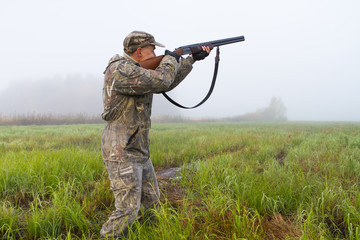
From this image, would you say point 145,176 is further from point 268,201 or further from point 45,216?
point 268,201

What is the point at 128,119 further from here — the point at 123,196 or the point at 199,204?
the point at 199,204

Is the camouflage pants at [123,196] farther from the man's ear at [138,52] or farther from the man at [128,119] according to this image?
the man's ear at [138,52]

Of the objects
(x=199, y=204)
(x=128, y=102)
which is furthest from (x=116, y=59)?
(x=199, y=204)

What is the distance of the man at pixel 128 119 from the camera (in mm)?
2387

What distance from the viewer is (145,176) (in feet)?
9.25

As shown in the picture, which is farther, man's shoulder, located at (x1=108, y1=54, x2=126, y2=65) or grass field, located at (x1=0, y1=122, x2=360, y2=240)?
man's shoulder, located at (x1=108, y1=54, x2=126, y2=65)

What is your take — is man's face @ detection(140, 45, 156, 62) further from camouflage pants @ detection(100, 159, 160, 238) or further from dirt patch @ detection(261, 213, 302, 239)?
dirt patch @ detection(261, 213, 302, 239)

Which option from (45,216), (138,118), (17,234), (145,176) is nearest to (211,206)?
(145,176)

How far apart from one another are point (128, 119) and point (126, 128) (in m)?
0.10

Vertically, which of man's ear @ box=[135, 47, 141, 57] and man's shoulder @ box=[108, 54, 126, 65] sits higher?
man's ear @ box=[135, 47, 141, 57]

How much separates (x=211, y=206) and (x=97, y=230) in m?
1.36

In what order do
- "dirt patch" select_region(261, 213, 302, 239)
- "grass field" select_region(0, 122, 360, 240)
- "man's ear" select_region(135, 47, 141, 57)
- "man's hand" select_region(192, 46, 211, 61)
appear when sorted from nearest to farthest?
"dirt patch" select_region(261, 213, 302, 239) → "grass field" select_region(0, 122, 360, 240) → "man's ear" select_region(135, 47, 141, 57) → "man's hand" select_region(192, 46, 211, 61)

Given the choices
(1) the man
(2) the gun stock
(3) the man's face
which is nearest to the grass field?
(1) the man

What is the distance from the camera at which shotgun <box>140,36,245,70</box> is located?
8.92 feet
